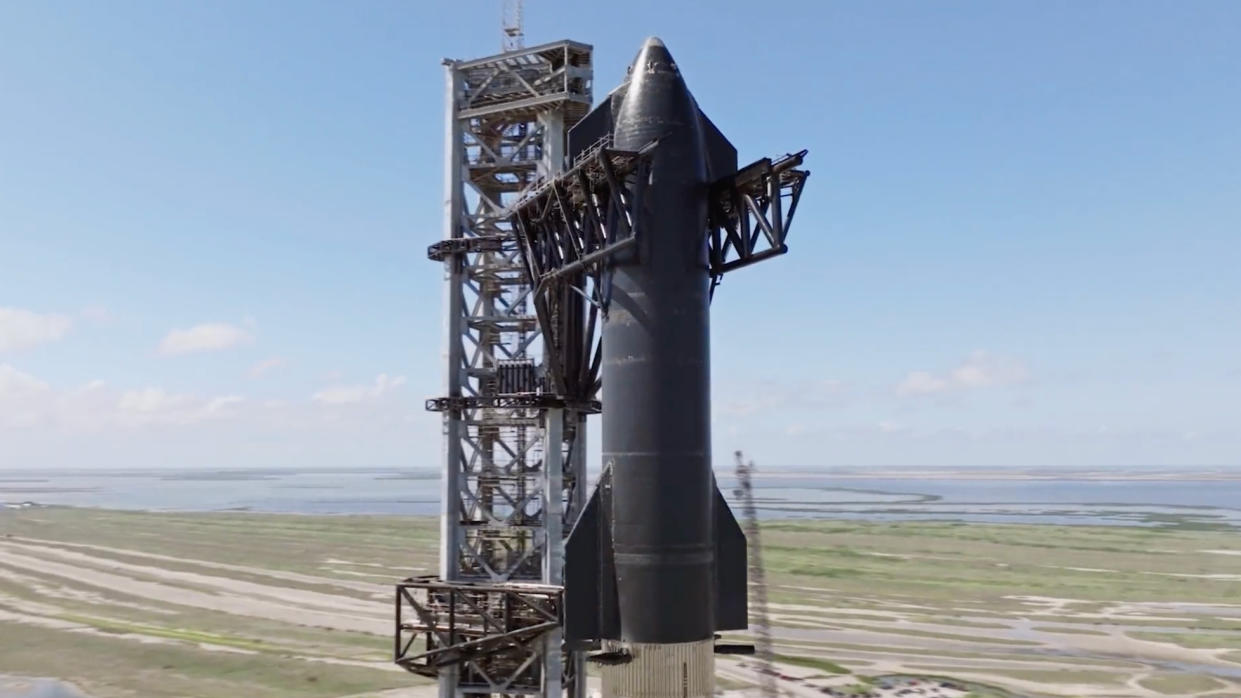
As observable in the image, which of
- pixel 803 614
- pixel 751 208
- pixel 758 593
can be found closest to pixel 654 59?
pixel 751 208

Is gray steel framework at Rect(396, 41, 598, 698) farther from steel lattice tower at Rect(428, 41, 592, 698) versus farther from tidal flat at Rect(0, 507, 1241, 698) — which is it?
tidal flat at Rect(0, 507, 1241, 698)

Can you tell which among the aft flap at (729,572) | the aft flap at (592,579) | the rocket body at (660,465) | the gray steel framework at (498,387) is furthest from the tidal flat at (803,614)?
the rocket body at (660,465)

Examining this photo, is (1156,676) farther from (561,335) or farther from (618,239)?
(618,239)

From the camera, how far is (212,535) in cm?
14462

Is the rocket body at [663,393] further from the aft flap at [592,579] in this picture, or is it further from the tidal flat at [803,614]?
the tidal flat at [803,614]

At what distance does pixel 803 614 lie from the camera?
224ft

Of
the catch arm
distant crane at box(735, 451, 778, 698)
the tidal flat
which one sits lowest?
the tidal flat

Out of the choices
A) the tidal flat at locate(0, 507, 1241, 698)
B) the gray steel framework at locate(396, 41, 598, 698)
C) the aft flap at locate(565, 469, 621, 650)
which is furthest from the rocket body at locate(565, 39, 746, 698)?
the tidal flat at locate(0, 507, 1241, 698)

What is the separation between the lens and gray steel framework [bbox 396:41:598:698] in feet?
93.4

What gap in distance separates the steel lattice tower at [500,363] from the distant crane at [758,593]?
6.43 meters

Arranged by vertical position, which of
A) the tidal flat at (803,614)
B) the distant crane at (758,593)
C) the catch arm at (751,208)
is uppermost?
the catch arm at (751,208)

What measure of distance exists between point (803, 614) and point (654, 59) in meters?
55.1

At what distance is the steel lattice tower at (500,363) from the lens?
95.3 feet

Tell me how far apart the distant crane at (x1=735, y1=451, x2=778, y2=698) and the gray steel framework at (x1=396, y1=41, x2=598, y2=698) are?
6129mm
